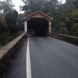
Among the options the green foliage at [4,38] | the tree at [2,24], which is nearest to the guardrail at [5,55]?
the green foliage at [4,38]

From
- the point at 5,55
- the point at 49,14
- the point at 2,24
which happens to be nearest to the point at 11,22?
the point at 2,24

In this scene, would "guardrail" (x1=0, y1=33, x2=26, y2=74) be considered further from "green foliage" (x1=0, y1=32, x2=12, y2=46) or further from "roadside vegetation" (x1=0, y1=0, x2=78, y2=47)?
"green foliage" (x1=0, y1=32, x2=12, y2=46)

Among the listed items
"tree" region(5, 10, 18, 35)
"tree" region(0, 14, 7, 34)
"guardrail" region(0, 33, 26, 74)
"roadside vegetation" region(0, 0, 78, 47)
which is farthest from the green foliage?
"guardrail" region(0, 33, 26, 74)

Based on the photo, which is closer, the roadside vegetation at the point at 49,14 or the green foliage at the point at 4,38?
the green foliage at the point at 4,38

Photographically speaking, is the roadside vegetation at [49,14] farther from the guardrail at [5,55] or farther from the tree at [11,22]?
the guardrail at [5,55]

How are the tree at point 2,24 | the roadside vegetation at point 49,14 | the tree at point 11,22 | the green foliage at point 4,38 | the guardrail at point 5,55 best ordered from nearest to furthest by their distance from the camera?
the guardrail at point 5,55
the green foliage at point 4,38
the roadside vegetation at point 49,14
the tree at point 2,24
the tree at point 11,22

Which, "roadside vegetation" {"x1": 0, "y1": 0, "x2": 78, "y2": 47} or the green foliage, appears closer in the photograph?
the green foliage

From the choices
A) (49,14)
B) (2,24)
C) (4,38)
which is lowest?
(4,38)

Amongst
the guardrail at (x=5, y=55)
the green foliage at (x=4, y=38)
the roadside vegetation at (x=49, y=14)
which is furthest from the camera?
the roadside vegetation at (x=49, y=14)

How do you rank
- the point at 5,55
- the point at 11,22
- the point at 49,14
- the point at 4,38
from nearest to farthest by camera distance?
the point at 5,55 → the point at 4,38 → the point at 11,22 → the point at 49,14

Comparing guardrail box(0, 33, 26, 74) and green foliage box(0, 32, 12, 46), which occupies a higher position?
guardrail box(0, 33, 26, 74)

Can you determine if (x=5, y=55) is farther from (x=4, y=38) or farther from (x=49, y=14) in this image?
(x=49, y=14)

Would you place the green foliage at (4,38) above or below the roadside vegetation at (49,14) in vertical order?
below

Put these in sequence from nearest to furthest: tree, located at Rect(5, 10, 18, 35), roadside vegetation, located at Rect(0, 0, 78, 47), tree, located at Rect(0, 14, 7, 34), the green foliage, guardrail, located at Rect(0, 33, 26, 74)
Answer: guardrail, located at Rect(0, 33, 26, 74), the green foliage, roadside vegetation, located at Rect(0, 0, 78, 47), tree, located at Rect(0, 14, 7, 34), tree, located at Rect(5, 10, 18, 35)
